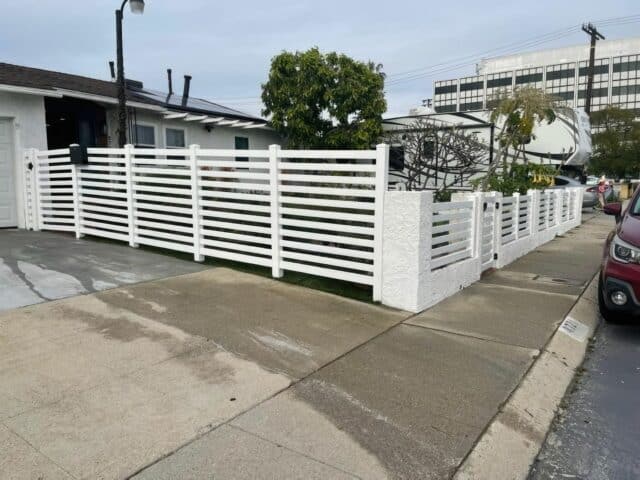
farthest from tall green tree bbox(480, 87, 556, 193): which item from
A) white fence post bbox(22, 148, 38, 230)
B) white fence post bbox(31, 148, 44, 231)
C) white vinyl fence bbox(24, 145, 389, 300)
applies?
white fence post bbox(22, 148, 38, 230)

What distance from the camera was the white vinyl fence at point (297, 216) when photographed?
19.3ft

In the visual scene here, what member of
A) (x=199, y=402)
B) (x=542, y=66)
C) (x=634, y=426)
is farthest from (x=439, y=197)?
(x=542, y=66)

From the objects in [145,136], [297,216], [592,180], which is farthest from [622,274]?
[592,180]

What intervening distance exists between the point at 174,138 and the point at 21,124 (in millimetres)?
5170

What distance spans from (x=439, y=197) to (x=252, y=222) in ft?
12.9

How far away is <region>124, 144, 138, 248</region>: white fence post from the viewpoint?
28.3 ft

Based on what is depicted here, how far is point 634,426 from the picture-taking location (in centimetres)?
357

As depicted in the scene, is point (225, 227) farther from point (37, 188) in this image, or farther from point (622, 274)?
point (37, 188)

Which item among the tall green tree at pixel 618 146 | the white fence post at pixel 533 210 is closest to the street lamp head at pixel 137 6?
the white fence post at pixel 533 210

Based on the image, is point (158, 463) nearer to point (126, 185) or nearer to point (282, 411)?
point (282, 411)

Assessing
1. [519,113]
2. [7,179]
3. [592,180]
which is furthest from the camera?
[592,180]

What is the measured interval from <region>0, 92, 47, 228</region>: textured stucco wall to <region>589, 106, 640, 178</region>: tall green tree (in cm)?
3753

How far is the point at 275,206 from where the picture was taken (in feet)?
22.3

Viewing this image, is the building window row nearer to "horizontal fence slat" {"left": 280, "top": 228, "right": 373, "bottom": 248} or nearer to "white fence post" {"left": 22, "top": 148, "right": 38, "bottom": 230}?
"white fence post" {"left": 22, "top": 148, "right": 38, "bottom": 230}
